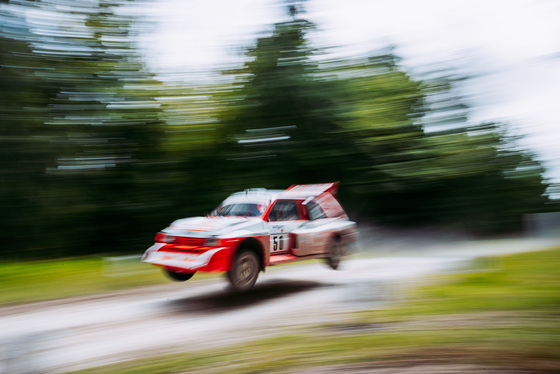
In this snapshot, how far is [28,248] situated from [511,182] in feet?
60.0

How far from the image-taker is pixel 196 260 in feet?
21.7

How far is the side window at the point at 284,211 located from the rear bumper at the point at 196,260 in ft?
4.23

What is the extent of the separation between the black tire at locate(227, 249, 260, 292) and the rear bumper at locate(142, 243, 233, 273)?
0.20 metres

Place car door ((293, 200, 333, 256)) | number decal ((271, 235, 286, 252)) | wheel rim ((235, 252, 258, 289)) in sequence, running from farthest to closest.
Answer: car door ((293, 200, 333, 256))
number decal ((271, 235, 286, 252))
wheel rim ((235, 252, 258, 289))

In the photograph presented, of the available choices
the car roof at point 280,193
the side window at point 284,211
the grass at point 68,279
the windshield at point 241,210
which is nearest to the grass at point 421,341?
the side window at point 284,211

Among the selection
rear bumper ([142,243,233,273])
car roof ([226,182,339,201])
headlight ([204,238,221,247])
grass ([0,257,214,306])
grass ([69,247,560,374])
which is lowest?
grass ([69,247,560,374])

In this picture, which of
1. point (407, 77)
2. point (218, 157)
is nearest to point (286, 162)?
point (218, 157)

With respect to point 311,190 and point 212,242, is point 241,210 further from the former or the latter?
point 311,190

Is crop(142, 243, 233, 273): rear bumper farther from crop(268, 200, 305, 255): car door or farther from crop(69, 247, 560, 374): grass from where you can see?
crop(69, 247, 560, 374): grass

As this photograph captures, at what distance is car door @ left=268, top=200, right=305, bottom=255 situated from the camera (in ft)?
24.9

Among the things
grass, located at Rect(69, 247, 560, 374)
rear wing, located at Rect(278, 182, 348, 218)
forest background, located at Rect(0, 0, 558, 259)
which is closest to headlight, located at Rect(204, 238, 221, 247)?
grass, located at Rect(69, 247, 560, 374)

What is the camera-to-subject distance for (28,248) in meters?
14.0

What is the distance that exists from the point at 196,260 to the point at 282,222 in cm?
183

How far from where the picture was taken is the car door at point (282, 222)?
7.60 metres
